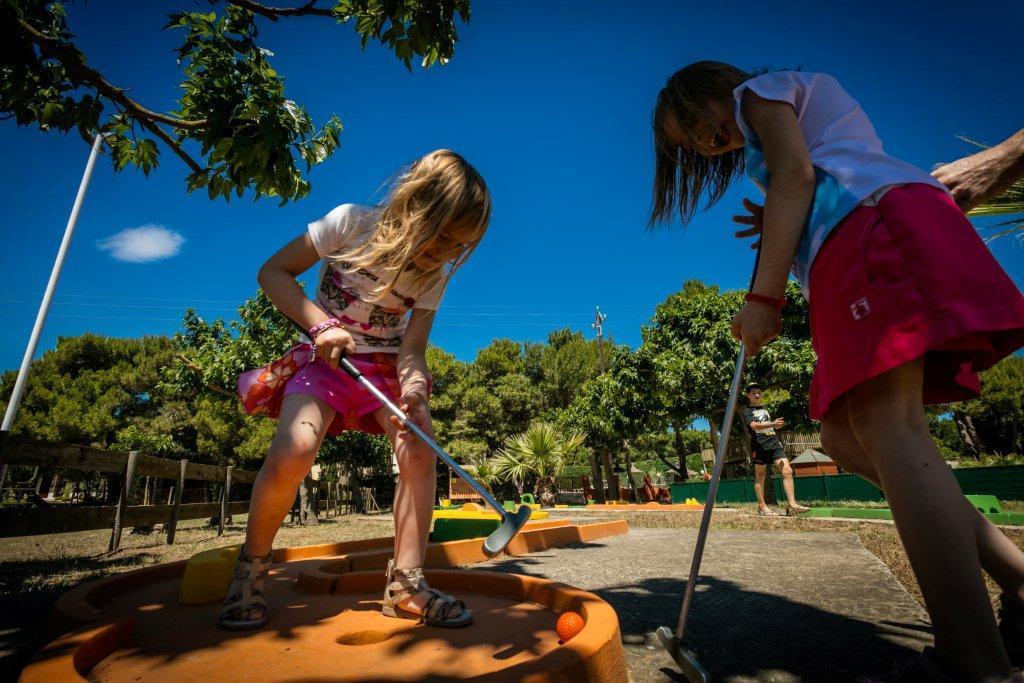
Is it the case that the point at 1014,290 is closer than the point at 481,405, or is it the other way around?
the point at 1014,290

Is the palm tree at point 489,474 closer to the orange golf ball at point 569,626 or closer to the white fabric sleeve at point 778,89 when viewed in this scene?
the orange golf ball at point 569,626

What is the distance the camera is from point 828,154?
1325 mm

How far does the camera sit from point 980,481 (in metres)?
9.47

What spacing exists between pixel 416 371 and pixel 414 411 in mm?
193

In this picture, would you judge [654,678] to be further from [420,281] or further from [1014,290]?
[420,281]

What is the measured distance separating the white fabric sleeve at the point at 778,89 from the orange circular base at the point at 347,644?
58.8 inches

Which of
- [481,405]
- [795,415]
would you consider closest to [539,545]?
[795,415]

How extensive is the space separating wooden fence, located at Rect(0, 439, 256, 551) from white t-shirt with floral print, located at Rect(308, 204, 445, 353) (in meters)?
3.10

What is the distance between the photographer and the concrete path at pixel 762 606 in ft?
4.97

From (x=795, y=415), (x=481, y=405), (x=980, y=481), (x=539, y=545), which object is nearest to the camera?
(x=539, y=545)

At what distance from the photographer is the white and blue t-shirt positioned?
1207 mm

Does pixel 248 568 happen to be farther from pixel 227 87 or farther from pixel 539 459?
pixel 539 459

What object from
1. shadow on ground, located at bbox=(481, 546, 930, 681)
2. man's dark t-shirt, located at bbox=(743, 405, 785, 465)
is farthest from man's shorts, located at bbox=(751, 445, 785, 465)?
shadow on ground, located at bbox=(481, 546, 930, 681)

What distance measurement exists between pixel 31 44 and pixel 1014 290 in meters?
4.72
